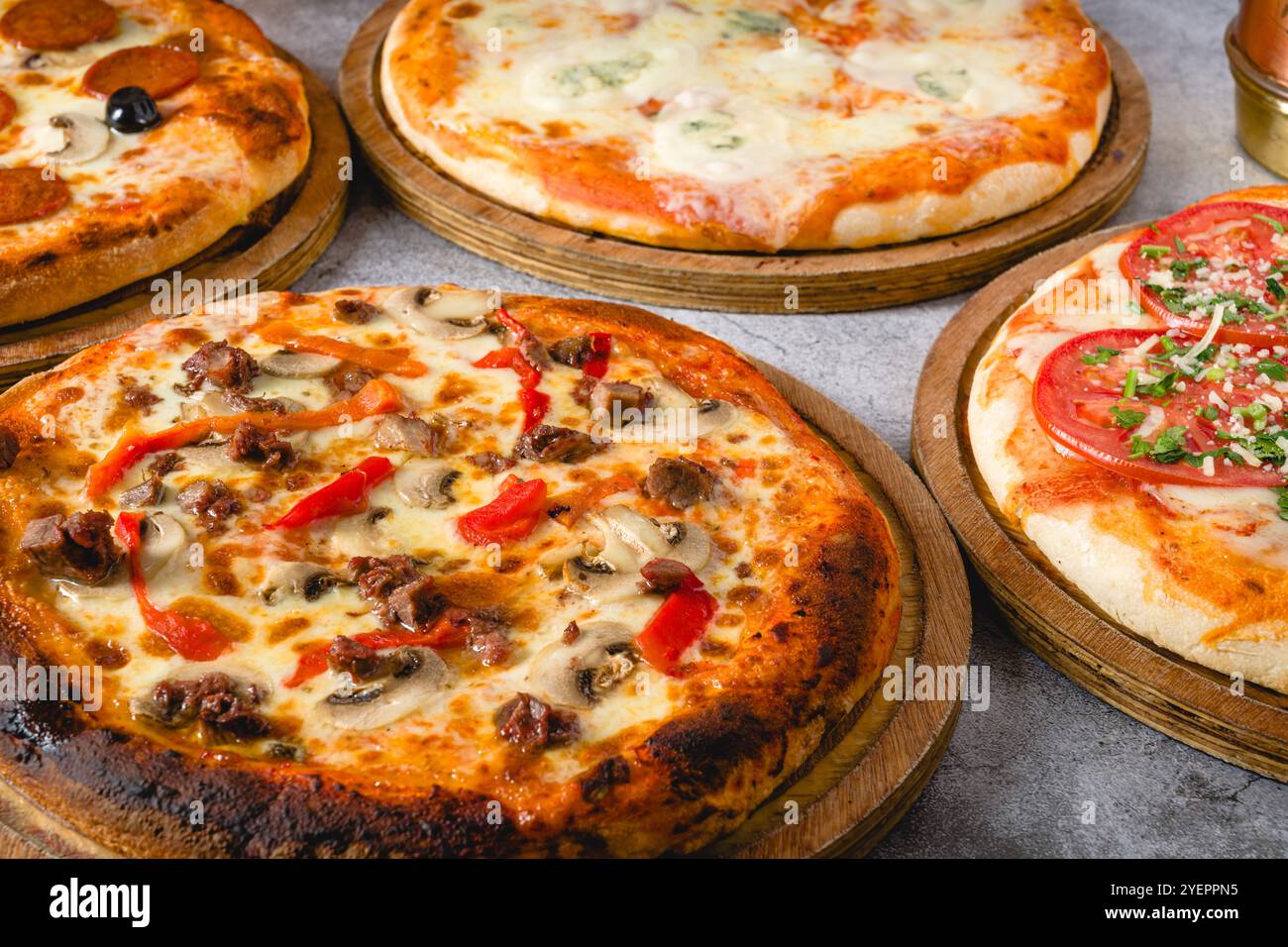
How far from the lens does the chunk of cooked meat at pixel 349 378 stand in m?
4.12

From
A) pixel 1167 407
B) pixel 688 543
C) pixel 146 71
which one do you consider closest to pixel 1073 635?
pixel 1167 407

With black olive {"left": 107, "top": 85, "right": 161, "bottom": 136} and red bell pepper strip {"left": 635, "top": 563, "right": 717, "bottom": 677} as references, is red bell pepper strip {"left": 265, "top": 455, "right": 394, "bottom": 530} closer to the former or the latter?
red bell pepper strip {"left": 635, "top": 563, "right": 717, "bottom": 677}

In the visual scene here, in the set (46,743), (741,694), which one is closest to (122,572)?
(46,743)

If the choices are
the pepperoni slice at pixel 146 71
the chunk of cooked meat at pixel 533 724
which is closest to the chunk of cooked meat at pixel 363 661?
the chunk of cooked meat at pixel 533 724

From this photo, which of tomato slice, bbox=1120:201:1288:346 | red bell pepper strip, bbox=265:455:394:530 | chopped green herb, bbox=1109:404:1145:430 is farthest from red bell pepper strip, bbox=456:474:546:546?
tomato slice, bbox=1120:201:1288:346

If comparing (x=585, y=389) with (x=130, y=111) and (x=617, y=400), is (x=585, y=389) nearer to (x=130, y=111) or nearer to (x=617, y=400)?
(x=617, y=400)

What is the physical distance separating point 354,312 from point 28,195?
1.39m

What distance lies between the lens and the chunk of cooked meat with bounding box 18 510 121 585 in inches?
133

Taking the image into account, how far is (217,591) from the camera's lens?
3463 millimetres

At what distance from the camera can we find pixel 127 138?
536 centimetres

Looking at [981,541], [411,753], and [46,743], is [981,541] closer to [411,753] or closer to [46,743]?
[411,753]

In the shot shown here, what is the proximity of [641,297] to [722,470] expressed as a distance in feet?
4.96

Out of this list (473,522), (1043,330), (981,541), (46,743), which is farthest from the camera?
(1043,330)

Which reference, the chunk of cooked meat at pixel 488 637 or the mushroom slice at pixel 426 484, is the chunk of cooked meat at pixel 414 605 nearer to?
the chunk of cooked meat at pixel 488 637
